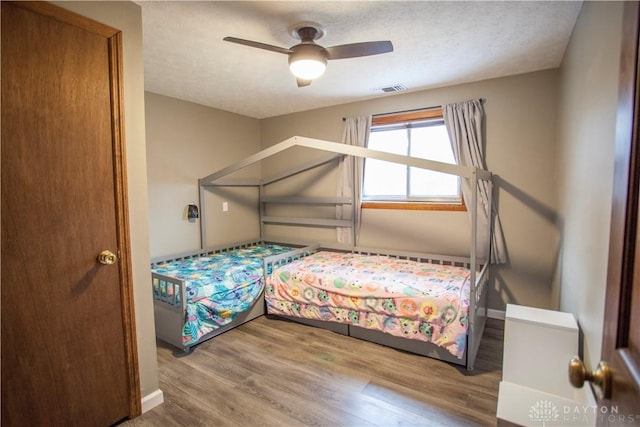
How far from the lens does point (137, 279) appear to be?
1.89 m

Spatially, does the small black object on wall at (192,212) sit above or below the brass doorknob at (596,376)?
above

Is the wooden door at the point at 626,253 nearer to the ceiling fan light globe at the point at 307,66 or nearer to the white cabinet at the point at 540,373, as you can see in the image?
the white cabinet at the point at 540,373

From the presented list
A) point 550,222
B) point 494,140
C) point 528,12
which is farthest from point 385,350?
point 528,12

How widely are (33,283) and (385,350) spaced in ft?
7.81

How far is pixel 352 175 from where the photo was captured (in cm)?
387

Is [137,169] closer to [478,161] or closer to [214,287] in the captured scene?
[214,287]

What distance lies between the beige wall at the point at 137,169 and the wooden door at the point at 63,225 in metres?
0.06

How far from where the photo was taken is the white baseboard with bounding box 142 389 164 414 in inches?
76.3

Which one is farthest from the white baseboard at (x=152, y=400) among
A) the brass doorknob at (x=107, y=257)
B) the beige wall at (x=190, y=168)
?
the beige wall at (x=190, y=168)

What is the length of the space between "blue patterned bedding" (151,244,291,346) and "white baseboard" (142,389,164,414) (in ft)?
2.00

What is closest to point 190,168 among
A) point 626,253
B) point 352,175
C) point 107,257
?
point 352,175

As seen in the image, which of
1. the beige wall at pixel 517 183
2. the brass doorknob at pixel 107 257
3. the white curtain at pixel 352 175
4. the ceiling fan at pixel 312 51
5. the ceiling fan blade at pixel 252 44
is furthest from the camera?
the white curtain at pixel 352 175

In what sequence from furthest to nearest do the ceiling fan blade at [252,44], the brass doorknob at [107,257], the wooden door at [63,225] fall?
the ceiling fan blade at [252,44], the brass doorknob at [107,257], the wooden door at [63,225]

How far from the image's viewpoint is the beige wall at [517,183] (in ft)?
9.45
